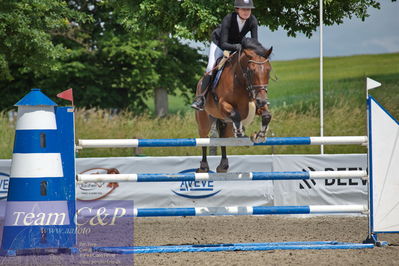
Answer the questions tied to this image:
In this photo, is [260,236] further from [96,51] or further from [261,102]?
[96,51]

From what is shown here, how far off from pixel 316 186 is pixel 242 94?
16.0 ft

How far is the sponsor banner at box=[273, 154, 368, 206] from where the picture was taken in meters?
10.9

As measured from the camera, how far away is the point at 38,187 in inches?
221

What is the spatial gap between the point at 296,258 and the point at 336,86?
21.9m

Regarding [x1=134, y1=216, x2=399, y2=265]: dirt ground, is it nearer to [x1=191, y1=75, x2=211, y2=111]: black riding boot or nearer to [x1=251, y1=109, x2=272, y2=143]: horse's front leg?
[x1=251, y1=109, x2=272, y2=143]: horse's front leg

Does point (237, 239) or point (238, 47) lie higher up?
point (238, 47)

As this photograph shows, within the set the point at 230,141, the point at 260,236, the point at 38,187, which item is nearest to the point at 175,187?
the point at 260,236

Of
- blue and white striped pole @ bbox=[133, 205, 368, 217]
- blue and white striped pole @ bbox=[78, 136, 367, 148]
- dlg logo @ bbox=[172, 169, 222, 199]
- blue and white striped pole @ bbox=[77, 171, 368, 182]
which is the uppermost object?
blue and white striped pole @ bbox=[78, 136, 367, 148]

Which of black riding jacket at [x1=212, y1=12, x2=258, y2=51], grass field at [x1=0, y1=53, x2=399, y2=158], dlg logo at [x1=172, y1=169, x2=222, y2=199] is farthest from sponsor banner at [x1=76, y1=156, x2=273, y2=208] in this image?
black riding jacket at [x1=212, y1=12, x2=258, y2=51]

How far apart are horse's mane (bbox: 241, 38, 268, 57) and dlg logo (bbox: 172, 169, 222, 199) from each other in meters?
4.92

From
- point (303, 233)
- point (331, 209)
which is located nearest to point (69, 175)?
point (331, 209)

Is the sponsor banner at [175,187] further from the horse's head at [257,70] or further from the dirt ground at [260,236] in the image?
the horse's head at [257,70]

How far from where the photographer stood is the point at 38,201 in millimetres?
5590

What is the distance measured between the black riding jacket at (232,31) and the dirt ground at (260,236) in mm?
2229
